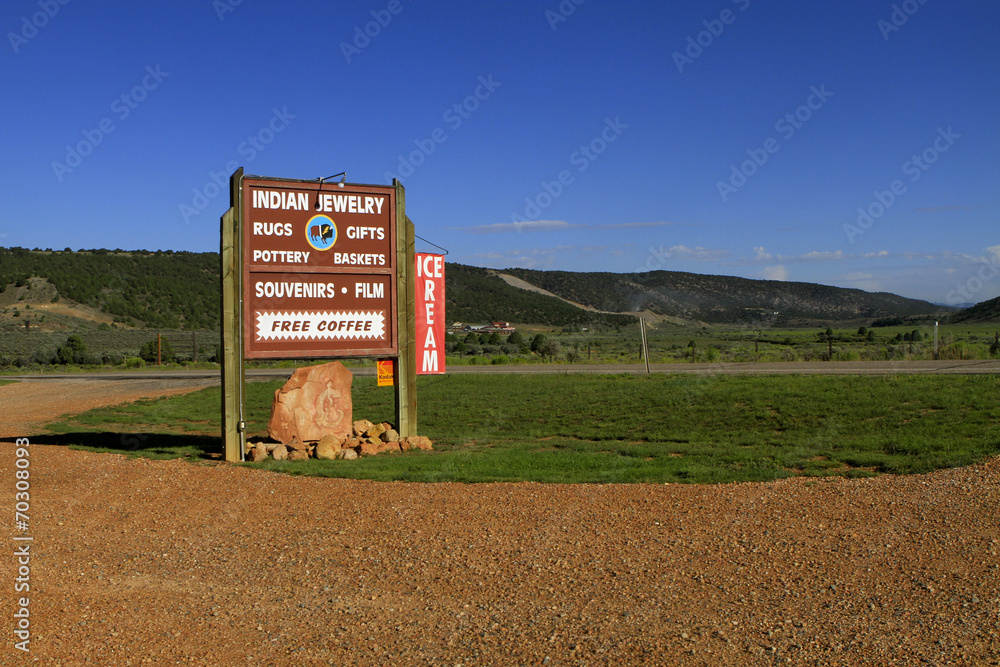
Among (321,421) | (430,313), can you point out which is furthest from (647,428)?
(321,421)

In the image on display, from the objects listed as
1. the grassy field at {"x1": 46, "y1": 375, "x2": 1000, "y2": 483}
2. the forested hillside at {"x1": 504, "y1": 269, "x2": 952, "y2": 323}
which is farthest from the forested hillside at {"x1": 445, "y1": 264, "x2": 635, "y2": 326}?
the grassy field at {"x1": 46, "y1": 375, "x2": 1000, "y2": 483}

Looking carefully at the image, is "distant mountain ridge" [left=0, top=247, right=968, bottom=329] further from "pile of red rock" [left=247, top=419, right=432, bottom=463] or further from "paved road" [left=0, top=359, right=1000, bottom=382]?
"pile of red rock" [left=247, top=419, right=432, bottom=463]

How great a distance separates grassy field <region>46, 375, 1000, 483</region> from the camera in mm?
10008

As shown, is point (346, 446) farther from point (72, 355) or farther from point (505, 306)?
point (505, 306)

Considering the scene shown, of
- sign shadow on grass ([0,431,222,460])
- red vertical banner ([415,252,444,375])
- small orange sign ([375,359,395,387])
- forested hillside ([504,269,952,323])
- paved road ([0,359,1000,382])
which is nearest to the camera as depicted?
sign shadow on grass ([0,431,222,460])

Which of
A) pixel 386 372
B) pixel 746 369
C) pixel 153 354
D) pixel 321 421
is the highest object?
pixel 153 354

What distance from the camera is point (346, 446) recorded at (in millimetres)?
12344

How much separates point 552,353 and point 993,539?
34.6 m

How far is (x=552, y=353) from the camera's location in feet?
133

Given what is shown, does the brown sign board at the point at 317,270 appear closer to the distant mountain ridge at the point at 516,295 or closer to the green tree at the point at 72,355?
the green tree at the point at 72,355

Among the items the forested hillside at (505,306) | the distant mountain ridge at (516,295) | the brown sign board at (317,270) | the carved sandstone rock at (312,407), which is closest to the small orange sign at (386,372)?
the brown sign board at (317,270)

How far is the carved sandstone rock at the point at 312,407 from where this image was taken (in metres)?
12.5

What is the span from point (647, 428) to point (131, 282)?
82219mm

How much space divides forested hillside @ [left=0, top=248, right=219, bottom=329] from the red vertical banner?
227 ft
